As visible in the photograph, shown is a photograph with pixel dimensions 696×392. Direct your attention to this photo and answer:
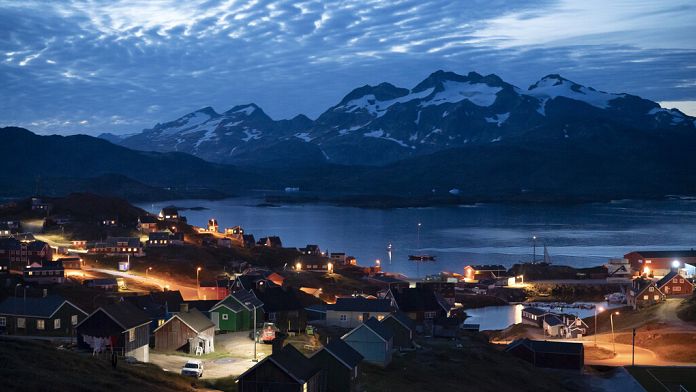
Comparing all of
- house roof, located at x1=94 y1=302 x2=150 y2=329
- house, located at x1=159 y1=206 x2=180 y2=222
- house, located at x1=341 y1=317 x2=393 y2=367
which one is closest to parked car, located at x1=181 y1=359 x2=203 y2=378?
house roof, located at x1=94 y1=302 x2=150 y2=329

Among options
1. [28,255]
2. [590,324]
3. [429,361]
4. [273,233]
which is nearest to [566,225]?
[273,233]

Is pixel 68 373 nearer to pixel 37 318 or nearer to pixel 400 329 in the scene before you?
pixel 37 318

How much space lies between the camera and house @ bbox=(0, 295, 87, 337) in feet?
94.6

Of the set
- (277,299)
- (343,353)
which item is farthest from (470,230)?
(343,353)

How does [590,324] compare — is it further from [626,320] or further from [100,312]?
[100,312]

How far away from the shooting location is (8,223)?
225ft

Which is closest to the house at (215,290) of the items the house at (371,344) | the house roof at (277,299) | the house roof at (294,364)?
the house roof at (277,299)

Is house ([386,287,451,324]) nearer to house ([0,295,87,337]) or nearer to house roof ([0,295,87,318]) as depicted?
house ([0,295,87,337])

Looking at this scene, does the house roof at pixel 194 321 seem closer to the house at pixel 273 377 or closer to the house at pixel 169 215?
the house at pixel 273 377

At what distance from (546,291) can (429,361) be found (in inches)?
1404

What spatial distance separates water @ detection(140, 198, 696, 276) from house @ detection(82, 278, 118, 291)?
31648 mm

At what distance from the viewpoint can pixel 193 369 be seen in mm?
22500

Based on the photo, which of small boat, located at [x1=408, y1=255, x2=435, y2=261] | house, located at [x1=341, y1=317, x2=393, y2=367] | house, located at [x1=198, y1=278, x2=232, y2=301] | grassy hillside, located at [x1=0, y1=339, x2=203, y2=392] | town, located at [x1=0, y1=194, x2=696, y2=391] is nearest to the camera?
grassy hillside, located at [x1=0, y1=339, x2=203, y2=392]

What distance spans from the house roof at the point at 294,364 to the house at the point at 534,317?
83.9ft
